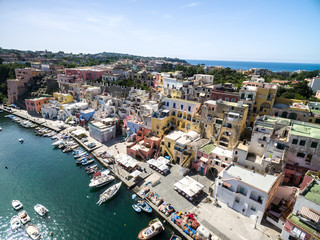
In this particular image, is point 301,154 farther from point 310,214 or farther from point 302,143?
point 310,214

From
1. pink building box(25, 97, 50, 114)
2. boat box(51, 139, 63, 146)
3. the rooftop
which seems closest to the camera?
the rooftop

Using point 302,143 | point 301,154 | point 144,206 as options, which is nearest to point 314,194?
point 301,154

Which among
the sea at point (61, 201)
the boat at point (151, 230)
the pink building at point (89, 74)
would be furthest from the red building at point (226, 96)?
the pink building at point (89, 74)

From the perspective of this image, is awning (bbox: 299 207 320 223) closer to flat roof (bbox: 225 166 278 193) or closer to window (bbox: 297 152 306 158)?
flat roof (bbox: 225 166 278 193)

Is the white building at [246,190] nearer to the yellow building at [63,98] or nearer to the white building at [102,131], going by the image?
the white building at [102,131]

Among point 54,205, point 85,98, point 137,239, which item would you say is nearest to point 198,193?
point 137,239

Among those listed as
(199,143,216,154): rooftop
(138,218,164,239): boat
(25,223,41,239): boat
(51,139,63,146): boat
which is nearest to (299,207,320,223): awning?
(199,143,216,154): rooftop
